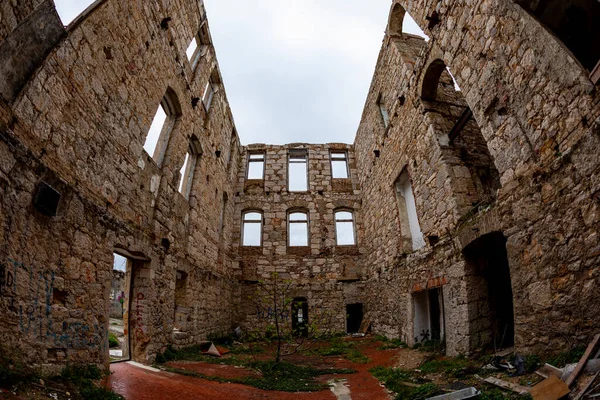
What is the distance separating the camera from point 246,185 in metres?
13.3

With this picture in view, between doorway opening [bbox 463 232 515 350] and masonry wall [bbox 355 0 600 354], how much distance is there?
0.05 meters

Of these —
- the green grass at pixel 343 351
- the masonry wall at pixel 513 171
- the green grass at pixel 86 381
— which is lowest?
the green grass at pixel 343 351

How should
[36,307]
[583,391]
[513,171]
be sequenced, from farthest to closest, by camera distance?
[513,171], [36,307], [583,391]

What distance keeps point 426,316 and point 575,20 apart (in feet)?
19.5

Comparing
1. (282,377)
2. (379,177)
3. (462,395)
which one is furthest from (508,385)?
(379,177)

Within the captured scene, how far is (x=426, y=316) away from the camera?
7285 mm

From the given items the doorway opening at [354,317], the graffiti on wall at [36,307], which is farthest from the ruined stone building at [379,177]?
the doorway opening at [354,317]

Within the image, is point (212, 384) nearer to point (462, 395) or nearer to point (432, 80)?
point (462, 395)

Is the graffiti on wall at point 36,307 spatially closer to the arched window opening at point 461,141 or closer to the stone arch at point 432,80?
the arched window opening at point 461,141

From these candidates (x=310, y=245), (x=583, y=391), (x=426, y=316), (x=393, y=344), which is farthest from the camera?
(x=310, y=245)

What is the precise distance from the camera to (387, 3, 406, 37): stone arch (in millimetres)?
8166

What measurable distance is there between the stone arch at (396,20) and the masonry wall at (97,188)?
16.3 feet

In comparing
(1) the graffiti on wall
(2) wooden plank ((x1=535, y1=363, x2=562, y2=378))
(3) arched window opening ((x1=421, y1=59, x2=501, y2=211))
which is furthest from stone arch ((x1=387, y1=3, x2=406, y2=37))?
(1) the graffiti on wall

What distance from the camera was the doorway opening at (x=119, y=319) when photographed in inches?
221
